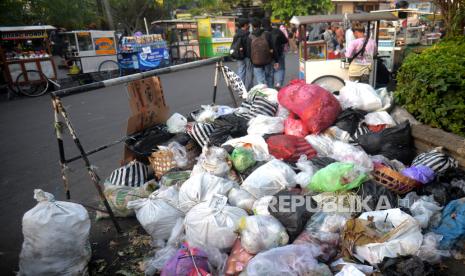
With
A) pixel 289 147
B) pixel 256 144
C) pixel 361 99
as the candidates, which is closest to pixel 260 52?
pixel 361 99

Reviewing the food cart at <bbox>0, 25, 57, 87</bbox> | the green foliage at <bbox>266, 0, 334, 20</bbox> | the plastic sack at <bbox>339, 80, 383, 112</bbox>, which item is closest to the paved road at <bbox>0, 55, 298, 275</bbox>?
the food cart at <bbox>0, 25, 57, 87</bbox>

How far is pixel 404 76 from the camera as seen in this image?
451 centimetres

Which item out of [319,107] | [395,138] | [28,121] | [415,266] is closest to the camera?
[415,266]

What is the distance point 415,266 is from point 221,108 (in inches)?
125

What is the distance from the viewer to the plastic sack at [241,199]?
10.1 feet

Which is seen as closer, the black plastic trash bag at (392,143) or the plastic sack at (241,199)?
the plastic sack at (241,199)

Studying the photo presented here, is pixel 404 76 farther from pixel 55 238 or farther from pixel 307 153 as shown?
pixel 55 238

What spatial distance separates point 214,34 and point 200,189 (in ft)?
50.2

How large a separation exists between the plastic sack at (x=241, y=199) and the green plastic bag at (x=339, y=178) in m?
0.56

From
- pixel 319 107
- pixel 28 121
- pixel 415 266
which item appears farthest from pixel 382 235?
pixel 28 121

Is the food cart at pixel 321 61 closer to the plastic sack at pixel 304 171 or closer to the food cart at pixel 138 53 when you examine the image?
the plastic sack at pixel 304 171

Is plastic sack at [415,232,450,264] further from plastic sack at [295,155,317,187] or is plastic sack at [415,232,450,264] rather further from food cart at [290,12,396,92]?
food cart at [290,12,396,92]

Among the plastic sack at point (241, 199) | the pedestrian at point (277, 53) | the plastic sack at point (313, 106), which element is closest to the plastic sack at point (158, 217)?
the plastic sack at point (241, 199)

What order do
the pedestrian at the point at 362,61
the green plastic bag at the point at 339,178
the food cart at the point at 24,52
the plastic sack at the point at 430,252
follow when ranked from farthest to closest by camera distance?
1. the food cart at the point at 24,52
2. the pedestrian at the point at 362,61
3. the green plastic bag at the point at 339,178
4. the plastic sack at the point at 430,252
